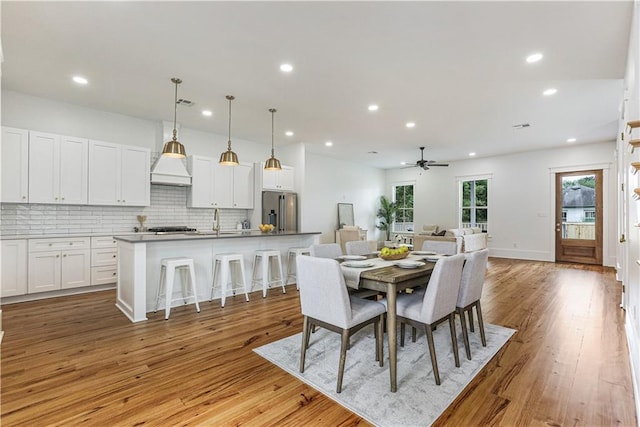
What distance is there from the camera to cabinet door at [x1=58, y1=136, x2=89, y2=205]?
176 inches

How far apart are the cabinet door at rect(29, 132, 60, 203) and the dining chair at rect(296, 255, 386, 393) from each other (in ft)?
13.9

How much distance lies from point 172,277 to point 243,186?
3137mm

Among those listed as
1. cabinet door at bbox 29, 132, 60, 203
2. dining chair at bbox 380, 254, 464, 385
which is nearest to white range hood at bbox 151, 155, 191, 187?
cabinet door at bbox 29, 132, 60, 203

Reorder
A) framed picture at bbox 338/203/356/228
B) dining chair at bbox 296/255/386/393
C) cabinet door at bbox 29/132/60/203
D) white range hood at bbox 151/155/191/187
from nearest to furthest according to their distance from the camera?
dining chair at bbox 296/255/386/393, cabinet door at bbox 29/132/60/203, white range hood at bbox 151/155/191/187, framed picture at bbox 338/203/356/228

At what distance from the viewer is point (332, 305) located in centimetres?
217

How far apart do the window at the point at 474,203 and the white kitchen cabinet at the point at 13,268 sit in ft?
31.8

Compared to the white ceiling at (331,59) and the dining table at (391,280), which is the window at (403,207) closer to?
the white ceiling at (331,59)

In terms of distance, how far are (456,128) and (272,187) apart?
3.84 metres

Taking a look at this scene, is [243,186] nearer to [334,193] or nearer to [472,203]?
[334,193]

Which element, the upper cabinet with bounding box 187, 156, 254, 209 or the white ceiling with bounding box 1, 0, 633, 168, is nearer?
the white ceiling with bounding box 1, 0, 633, 168

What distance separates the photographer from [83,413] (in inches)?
→ 73.2

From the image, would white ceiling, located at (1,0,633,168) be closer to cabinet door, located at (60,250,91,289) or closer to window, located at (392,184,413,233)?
cabinet door, located at (60,250,91,289)

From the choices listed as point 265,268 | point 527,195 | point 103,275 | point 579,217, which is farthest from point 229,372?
point 579,217

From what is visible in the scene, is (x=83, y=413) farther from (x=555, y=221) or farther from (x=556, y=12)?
(x=555, y=221)
